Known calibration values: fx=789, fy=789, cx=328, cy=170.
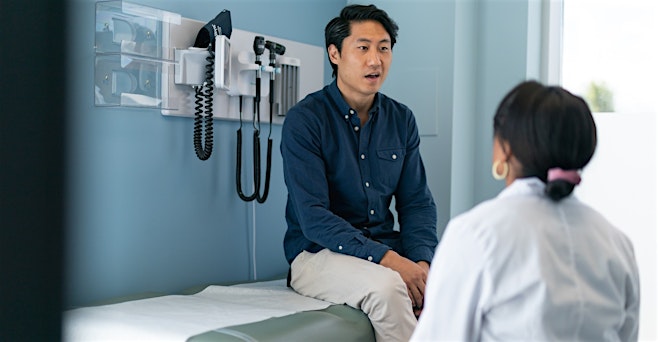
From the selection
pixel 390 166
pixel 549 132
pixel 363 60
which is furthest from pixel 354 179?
pixel 549 132

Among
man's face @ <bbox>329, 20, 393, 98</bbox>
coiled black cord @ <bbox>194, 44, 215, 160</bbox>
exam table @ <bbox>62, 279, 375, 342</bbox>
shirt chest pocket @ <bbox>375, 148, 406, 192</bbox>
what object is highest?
man's face @ <bbox>329, 20, 393, 98</bbox>

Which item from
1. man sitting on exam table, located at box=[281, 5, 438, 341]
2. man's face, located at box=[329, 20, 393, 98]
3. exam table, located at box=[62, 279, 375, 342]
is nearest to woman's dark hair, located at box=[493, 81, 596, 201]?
exam table, located at box=[62, 279, 375, 342]

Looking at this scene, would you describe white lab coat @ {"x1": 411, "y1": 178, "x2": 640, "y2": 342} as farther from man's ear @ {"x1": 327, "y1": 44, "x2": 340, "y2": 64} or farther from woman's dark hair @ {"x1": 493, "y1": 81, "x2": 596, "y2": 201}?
man's ear @ {"x1": 327, "y1": 44, "x2": 340, "y2": 64}

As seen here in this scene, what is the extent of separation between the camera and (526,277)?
1032 mm

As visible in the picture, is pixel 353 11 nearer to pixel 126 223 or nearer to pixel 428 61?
pixel 428 61

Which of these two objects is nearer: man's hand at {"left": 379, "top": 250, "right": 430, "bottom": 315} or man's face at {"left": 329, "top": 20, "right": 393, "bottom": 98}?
man's hand at {"left": 379, "top": 250, "right": 430, "bottom": 315}

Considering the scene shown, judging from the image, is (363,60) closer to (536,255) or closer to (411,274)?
(411,274)

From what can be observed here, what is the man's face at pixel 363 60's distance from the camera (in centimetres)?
229

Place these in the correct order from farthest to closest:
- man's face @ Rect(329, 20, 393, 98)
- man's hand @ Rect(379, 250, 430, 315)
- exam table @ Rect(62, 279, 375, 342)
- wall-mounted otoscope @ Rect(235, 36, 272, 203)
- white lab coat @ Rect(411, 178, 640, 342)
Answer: wall-mounted otoscope @ Rect(235, 36, 272, 203), man's face @ Rect(329, 20, 393, 98), man's hand @ Rect(379, 250, 430, 315), exam table @ Rect(62, 279, 375, 342), white lab coat @ Rect(411, 178, 640, 342)

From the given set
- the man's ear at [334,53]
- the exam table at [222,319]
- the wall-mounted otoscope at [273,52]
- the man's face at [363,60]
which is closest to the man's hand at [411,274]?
the exam table at [222,319]

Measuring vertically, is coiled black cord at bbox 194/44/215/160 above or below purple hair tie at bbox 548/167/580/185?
above

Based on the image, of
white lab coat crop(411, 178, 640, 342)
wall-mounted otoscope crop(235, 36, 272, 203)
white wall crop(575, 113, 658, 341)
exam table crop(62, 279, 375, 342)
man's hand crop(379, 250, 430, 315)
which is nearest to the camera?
white lab coat crop(411, 178, 640, 342)

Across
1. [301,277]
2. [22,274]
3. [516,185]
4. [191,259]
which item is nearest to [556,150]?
[516,185]

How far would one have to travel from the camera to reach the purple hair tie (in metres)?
1.07
